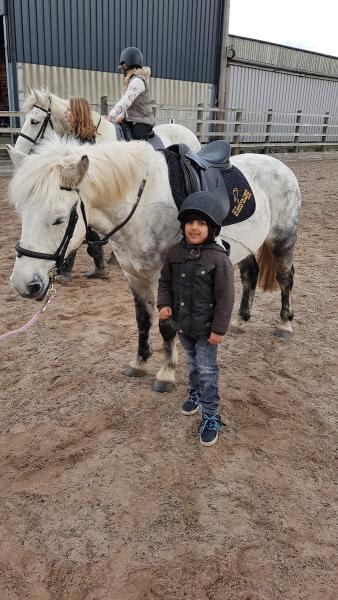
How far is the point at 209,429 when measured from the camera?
102 inches

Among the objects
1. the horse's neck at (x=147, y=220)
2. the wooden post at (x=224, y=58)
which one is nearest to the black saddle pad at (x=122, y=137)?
the horse's neck at (x=147, y=220)

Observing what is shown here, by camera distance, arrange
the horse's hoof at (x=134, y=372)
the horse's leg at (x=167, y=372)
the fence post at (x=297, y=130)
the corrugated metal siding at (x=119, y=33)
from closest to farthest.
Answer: the horse's leg at (x=167, y=372)
the horse's hoof at (x=134, y=372)
the corrugated metal siding at (x=119, y=33)
the fence post at (x=297, y=130)

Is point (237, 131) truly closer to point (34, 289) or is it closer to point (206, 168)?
point (206, 168)

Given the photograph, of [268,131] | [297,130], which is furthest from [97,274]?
[297,130]

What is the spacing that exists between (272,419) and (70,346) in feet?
5.75

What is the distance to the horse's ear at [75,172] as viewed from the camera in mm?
2045

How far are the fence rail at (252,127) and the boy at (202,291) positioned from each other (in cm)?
1025

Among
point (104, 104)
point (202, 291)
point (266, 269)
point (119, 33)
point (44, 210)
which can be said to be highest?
point (119, 33)

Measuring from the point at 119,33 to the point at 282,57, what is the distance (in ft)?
26.1

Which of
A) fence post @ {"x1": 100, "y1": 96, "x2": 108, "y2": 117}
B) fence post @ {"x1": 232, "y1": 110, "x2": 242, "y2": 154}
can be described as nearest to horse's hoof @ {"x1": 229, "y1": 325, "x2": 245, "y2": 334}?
fence post @ {"x1": 100, "y1": 96, "x2": 108, "y2": 117}

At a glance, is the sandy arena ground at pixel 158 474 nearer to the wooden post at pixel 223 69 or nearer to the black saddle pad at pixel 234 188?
the black saddle pad at pixel 234 188

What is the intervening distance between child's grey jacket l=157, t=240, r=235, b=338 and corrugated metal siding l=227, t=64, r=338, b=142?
1343 centimetres

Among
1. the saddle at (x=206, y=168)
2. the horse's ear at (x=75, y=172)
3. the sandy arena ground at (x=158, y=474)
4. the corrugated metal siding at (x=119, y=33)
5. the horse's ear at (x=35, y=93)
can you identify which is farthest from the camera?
the corrugated metal siding at (x=119, y=33)

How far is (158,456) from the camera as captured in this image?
8.12 ft
